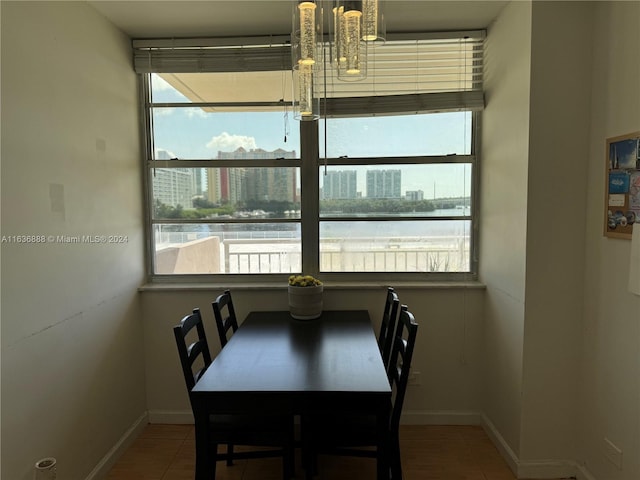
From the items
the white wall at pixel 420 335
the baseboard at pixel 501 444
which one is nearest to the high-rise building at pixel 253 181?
the white wall at pixel 420 335

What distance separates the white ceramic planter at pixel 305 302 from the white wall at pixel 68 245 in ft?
3.44

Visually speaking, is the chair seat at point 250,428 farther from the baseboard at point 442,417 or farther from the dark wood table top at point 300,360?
the baseboard at point 442,417

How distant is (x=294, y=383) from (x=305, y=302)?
865 millimetres

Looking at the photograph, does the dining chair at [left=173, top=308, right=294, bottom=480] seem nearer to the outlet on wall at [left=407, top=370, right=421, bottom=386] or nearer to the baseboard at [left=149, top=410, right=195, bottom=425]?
the baseboard at [left=149, top=410, right=195, bottom=425]

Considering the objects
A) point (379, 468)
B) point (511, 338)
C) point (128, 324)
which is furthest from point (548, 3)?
point (128, 324)

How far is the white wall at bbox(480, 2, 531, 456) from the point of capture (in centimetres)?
221

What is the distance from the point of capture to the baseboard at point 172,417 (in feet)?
9.31

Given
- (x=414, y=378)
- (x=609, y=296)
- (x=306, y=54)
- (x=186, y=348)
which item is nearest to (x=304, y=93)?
(x=306, y=54)

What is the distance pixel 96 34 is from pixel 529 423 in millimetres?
3182

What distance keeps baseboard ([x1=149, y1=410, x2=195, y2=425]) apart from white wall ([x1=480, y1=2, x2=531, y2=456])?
1.98 m

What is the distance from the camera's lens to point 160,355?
9.30ft

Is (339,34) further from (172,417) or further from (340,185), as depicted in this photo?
(172,417)

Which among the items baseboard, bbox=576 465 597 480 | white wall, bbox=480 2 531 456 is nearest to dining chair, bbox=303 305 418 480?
white wall, bbox=480 2 531 456

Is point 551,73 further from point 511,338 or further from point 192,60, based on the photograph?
point 192,60
